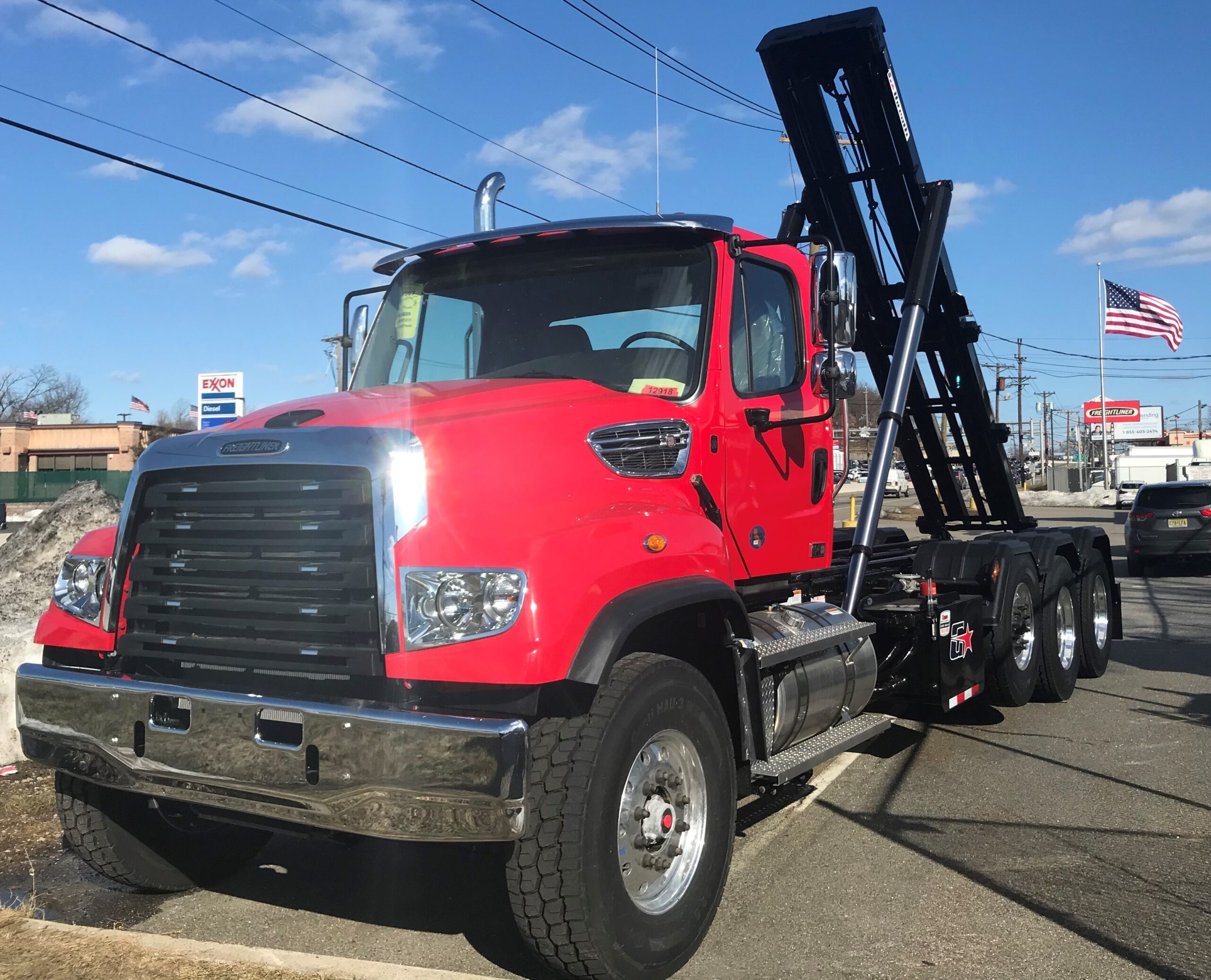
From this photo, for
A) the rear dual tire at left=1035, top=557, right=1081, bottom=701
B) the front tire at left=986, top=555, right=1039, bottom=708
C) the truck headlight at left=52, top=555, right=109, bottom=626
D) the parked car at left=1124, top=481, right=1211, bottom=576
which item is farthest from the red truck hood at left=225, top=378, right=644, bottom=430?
the parked car at left=1124, top=481, right=1211, bottom=576

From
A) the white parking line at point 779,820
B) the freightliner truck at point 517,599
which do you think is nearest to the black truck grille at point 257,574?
the freightliner truck at point 517,599

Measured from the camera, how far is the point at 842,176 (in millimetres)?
7582

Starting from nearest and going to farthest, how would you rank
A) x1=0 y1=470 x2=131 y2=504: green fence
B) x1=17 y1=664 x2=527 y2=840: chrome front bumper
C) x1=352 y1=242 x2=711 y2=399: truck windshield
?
x1=17 y1=664 x2=527 y2=840: chrome front bumper → x1=352 y1=242 x2=711 y2=399: truck windshield → x1=0 y1=470 x2=131 y2=504: green fence

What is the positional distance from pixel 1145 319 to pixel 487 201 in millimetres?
31960

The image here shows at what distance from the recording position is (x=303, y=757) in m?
3.18

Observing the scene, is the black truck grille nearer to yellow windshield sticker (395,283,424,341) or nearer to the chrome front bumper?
the chrome front bumper

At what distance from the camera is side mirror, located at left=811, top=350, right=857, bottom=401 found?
5.15 m

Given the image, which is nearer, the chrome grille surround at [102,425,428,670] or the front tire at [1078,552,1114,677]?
the chrome grille surround at [102,425,428,670]

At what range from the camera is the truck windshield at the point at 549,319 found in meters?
4.62

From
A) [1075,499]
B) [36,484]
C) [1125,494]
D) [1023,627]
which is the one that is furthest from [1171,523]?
[36,484]

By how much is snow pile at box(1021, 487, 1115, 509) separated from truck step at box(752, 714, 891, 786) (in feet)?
150

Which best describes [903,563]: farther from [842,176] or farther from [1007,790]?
[842,176]

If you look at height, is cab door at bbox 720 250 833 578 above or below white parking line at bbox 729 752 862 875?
above

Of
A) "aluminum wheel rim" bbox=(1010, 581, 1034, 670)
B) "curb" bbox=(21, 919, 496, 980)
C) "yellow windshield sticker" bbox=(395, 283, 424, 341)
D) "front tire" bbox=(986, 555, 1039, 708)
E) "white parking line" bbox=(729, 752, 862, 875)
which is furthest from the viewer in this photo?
"aluminum wheel rim" bbox=(1010, 581, 1034, 670)
